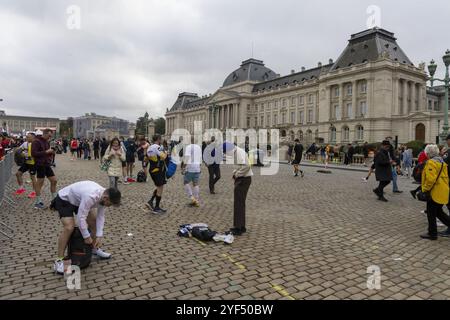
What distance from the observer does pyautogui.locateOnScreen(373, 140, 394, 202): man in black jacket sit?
11.0 metres

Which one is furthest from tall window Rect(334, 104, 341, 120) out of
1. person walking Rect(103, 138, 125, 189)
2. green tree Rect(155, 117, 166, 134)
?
green tree Rect(155, 117, 166, 134)

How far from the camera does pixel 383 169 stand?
11094 millimetres

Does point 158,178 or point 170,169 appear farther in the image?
point 170,169

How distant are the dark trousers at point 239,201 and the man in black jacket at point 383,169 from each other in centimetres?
653

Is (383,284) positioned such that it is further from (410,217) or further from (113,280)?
(410,217)

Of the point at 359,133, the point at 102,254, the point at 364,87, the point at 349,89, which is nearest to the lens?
the point at 102,254

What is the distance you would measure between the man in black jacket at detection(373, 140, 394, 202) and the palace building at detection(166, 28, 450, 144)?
3719 centimetres

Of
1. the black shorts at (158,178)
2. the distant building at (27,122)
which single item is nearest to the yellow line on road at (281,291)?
the black shorts at (158,178)

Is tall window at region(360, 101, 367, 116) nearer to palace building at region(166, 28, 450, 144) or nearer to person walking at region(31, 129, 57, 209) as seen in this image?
palace building at region(166, 28, 450, 144)

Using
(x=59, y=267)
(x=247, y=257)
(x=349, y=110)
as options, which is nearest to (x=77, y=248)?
(x=59, y=267)

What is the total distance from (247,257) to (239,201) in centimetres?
157

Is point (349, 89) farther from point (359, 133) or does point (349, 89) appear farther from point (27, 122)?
point (27, 122)

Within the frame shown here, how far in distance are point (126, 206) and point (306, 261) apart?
5.81 metres
